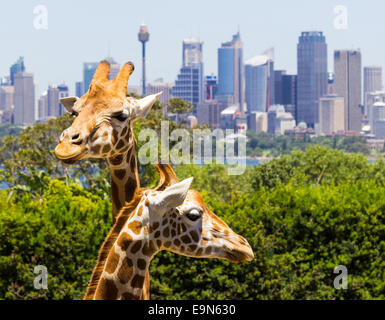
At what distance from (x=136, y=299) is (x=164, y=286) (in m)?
7.70

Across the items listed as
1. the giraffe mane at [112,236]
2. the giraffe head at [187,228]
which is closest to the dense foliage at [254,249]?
the giraffe mane at [112,236]

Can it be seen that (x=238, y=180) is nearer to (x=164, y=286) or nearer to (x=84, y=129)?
(x=164, y=286)

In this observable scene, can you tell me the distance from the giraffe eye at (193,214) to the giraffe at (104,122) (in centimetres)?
113

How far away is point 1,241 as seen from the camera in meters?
14.2

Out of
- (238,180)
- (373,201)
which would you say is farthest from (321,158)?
(373,201)

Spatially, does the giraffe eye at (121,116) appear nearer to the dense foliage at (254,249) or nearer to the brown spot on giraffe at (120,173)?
the brown spot on giraffe at (120,173)

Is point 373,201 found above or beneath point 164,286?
above

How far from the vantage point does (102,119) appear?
7012 millimetres

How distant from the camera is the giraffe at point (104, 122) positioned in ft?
22.2

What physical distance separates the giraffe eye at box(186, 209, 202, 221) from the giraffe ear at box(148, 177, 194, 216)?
0.82 feet

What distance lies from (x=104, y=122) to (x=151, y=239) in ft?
4.27

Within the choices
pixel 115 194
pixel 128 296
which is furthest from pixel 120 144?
pixel 128 296

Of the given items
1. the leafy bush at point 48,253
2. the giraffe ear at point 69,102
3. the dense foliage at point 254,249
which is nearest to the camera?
the giraffe ear at point 69,102

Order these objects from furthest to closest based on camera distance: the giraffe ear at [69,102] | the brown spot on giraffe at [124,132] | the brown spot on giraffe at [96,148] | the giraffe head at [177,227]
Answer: the giraffe ear at [69,102], the brown spot on giraffe at [124,132], the brown spot on giraffe at [96,148], the giraffe head at [177,227]
